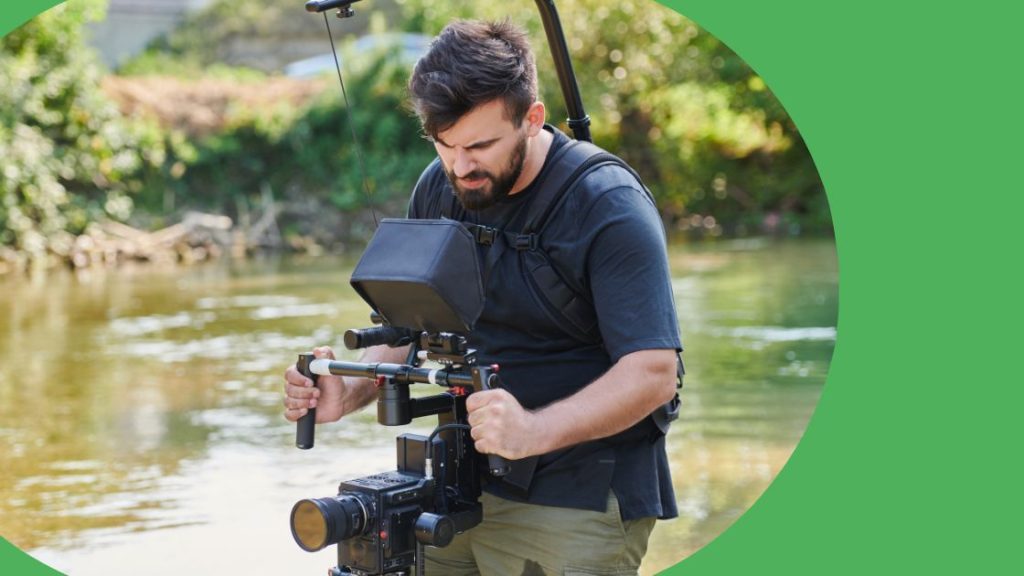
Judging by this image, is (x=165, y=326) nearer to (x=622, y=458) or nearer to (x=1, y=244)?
(x=1, y=244)

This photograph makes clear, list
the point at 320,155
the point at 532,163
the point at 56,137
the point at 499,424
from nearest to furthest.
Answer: the point at 499,424 → the point at 532,163 → the point at 56,137 → the point at 320,155

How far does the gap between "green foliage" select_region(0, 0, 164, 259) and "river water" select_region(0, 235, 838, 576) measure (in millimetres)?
3767

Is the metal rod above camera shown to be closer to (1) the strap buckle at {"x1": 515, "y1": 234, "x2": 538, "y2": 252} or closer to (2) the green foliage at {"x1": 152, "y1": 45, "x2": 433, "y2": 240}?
(1) the strap buckle at {"x1": 515, "y1": 234, "x2": 538, "y2": 252}

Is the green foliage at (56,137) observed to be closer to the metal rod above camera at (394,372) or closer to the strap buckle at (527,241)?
the metal rod above camera at (394,372)

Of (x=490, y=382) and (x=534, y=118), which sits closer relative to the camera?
(x=490, y=382)

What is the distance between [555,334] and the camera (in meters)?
2.79

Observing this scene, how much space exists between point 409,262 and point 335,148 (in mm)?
23718

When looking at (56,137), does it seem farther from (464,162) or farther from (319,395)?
(464,162)

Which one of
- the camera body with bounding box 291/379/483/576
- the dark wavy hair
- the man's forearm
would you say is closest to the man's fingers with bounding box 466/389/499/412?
the man's forearm

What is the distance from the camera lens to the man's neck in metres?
2.81

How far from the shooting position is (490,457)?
8.18 ft

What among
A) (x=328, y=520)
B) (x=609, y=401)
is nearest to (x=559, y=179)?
(x=609, y=401)

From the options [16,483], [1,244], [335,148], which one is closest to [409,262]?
[16,483]

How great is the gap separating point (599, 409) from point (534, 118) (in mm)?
681
